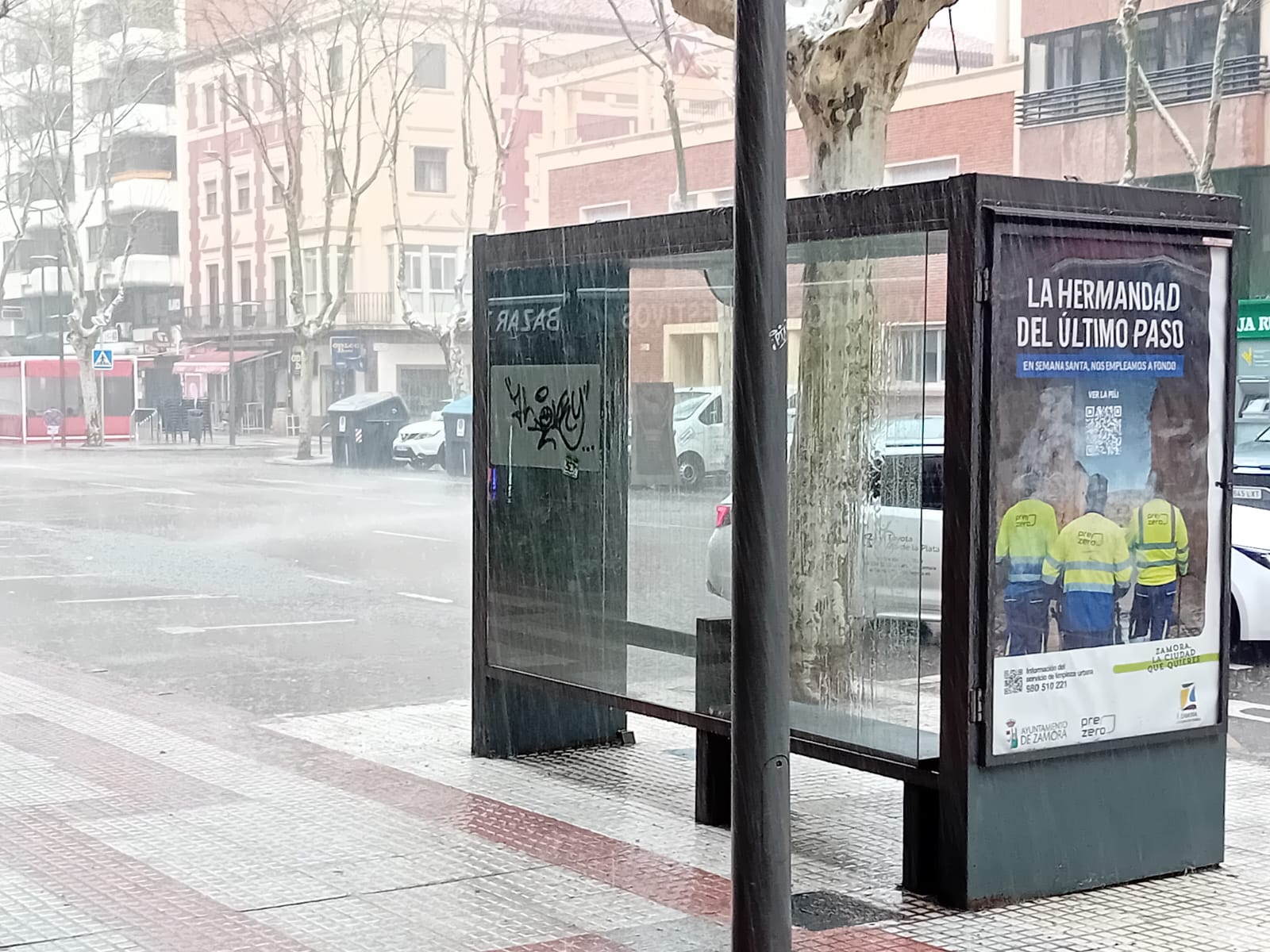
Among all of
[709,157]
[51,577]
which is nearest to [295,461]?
[709,157]

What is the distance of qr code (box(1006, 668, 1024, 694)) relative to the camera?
5.93 m

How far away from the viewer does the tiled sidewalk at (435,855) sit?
18.5ft

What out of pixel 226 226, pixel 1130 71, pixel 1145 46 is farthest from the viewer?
pixel 226 226

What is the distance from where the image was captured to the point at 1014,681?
5.95m

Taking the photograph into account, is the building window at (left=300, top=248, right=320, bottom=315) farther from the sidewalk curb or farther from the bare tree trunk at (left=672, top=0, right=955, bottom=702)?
the bare tree trunk at (left=672, top=0, right=955, bottom=702)

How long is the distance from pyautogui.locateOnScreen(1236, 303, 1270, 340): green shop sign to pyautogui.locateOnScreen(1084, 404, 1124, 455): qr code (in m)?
16.9

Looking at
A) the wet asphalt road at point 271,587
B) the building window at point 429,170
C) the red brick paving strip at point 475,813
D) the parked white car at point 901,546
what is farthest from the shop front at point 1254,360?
the building window at point 429,170

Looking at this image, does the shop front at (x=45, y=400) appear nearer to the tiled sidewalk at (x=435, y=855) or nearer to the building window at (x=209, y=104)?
the building window at (x=209, y=104)

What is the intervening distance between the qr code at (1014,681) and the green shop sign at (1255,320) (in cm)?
1740

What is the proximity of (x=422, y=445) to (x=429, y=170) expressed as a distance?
12726mm

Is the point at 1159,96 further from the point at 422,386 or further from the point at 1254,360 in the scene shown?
the point at 422,386

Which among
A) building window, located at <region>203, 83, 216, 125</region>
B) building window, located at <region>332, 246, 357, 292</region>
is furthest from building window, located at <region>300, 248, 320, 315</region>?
building window, located at <region>203, 83, 216, 125</region>

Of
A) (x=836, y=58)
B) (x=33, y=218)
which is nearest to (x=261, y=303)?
(x=33, y=218)

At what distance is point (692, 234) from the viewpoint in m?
7.22
